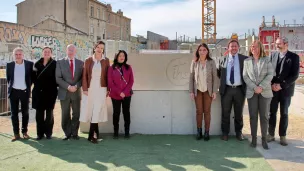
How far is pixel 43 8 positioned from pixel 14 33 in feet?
52.4

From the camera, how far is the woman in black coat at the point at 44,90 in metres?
5.23

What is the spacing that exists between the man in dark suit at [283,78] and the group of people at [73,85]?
2.47 m

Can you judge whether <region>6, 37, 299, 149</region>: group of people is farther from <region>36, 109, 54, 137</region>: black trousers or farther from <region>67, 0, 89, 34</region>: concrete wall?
<region>67, 0, 89, 34</region>: concrete wall

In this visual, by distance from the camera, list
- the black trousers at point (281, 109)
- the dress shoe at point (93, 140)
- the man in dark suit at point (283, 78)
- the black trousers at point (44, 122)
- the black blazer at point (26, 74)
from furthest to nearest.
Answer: the black trousers at point (44, 122) → the black blazer at point (26, 74) → the dress shoe at point (93, 140) → the black trousers at point (281, 109) → the man in dark suit at point (283, 78)

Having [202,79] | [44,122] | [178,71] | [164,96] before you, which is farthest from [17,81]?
[202,79]

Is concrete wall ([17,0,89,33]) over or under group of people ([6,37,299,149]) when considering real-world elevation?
over

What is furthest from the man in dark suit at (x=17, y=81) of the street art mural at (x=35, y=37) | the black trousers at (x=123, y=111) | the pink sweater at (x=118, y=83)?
the street art mural at (x=35, y=37)

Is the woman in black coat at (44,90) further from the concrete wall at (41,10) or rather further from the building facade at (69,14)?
the concrete wall at (41,10)

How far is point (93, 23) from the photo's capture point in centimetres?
4312

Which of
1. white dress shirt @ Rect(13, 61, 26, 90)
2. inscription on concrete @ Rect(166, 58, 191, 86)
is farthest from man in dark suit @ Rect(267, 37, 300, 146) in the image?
white dress shirt @ Rect(13, 61, 26, 90)

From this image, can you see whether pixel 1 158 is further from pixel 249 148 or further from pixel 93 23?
pixel 93 23

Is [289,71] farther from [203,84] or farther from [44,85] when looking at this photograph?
[44,85]

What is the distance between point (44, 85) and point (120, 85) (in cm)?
138

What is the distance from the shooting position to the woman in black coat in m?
5.23
